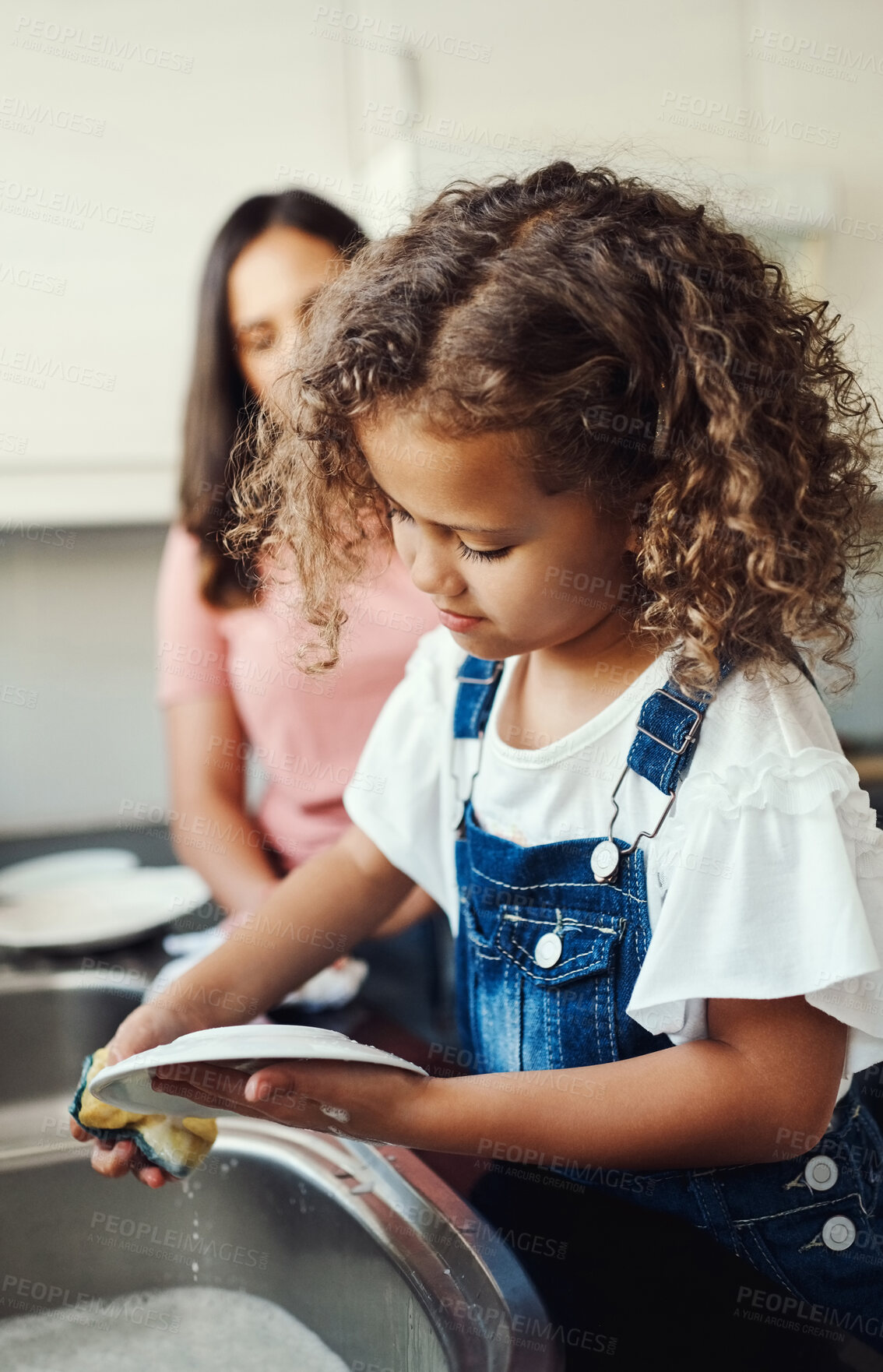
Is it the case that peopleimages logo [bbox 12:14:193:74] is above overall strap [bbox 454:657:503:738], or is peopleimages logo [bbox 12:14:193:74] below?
above

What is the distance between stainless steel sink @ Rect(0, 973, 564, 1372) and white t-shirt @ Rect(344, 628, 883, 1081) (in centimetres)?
18

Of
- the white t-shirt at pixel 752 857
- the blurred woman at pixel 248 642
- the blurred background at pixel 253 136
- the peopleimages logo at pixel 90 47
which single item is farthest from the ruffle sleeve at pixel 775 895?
the peopleimages logo at pixel 90 47

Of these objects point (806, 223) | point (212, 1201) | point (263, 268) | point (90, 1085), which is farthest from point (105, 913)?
point (806, 223)

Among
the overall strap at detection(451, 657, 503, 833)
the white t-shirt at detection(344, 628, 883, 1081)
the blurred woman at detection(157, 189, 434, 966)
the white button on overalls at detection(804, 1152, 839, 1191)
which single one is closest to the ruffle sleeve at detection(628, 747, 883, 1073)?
the white t-shirt at detection(344, 628, 883, 1081)

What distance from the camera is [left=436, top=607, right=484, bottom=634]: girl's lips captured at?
2.21ft

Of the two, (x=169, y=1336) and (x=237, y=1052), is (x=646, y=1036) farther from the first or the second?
(x=169, y=1336)

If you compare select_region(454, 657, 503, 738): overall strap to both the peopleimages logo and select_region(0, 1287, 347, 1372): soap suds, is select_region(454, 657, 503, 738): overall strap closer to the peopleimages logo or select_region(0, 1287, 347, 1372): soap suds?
select_region(0, 1287, 347, 1372): soap suds

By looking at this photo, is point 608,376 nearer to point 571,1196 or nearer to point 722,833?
point 722,833

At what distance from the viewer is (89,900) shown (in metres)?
1.26

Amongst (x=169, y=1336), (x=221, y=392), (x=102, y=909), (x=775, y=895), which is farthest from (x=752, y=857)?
(x=221, y=392)

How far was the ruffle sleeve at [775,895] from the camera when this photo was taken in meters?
0.59

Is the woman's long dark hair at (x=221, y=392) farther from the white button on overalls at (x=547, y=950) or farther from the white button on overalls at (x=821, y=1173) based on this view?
the white button on overalls at (x=821, y=1173)

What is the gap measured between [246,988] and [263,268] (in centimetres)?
92

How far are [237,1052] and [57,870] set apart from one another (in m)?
0.93
